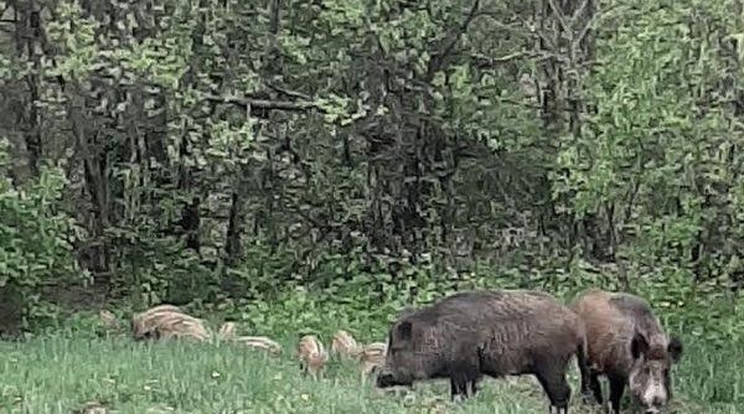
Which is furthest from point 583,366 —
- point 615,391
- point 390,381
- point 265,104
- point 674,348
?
point 265,104

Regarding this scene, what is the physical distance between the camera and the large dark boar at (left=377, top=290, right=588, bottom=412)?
509 inches

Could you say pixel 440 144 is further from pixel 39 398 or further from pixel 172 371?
pixel 39 398

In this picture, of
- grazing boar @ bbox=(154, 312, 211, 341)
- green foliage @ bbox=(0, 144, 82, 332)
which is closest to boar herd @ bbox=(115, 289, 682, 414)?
grazing boar @ bbox=(154, 312, 211, 341)

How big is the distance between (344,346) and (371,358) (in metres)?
1.03

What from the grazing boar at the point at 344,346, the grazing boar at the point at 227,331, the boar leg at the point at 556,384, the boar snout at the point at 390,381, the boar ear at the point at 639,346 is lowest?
the grazing boar at the point at 227,331

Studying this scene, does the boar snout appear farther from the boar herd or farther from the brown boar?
the brown boar

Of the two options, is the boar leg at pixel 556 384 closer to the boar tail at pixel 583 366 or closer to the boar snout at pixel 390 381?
the boar tail at pixel 583 366

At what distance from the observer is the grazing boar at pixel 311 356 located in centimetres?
1389

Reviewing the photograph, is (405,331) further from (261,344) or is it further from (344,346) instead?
(261,344)

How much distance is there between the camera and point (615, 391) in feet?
44.6

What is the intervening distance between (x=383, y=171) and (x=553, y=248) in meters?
2.78

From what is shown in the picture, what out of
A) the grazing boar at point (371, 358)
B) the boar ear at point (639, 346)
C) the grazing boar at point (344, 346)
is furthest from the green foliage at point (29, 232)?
the boar ear at point (639, 346)

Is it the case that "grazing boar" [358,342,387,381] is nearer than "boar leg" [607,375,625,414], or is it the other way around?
"boar leg" [607,375,625,414]

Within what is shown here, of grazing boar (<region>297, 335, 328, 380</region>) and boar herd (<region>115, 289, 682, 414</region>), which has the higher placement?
boar herd (<region>115, 289, 682, 414</region>)
